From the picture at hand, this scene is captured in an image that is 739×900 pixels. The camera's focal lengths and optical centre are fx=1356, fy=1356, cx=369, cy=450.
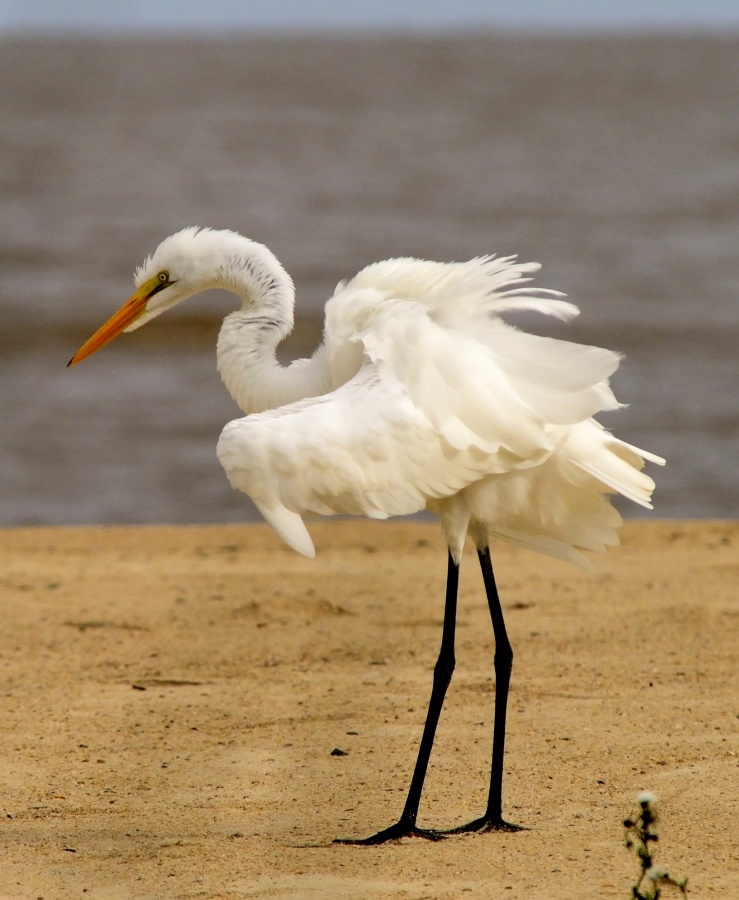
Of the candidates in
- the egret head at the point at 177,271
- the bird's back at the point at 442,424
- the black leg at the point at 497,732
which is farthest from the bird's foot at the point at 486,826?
the egret head at the point at 177,271

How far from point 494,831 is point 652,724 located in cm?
114

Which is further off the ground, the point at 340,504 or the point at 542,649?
the point at 340,504

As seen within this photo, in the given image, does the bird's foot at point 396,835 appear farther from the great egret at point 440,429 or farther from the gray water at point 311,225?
the gray water at point 311,225

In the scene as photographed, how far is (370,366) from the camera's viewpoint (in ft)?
14.2

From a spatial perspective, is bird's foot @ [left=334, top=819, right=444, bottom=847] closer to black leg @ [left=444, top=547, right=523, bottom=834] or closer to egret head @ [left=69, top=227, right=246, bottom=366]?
black leg @ [left=444, top=547, right=523, bottom=834]

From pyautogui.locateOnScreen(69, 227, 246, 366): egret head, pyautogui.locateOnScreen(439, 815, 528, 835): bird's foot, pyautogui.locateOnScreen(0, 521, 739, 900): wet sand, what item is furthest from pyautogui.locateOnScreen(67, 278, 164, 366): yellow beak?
pyautogui.locateOnScreen(439, 815, 528, 835): bird's foot

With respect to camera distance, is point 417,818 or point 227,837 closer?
point 227,837

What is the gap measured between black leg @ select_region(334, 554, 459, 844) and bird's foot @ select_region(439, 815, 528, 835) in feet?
0.26

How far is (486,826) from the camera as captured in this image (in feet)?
13.8

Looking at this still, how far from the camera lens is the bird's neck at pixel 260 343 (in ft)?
15.7

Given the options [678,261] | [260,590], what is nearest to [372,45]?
[678,261]

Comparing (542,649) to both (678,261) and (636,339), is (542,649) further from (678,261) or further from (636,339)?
(678,261)

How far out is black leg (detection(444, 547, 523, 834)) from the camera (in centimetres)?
423

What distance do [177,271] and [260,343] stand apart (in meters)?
0.51
